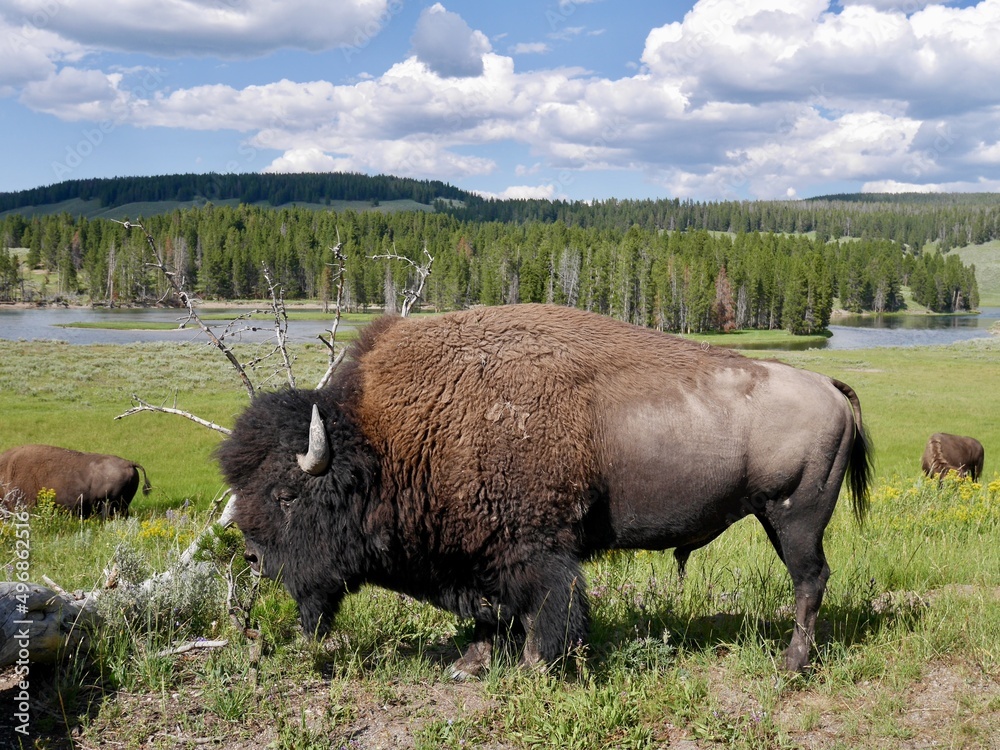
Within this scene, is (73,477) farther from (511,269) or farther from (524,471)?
(511,269)

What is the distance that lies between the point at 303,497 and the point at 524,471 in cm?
144

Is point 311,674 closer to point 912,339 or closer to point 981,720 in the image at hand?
point 981,720

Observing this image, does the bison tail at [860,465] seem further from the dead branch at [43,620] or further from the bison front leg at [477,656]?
the dead branch at [43,620]

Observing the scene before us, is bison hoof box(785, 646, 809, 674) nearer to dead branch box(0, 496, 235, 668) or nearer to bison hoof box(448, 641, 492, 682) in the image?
bison hoof box(448, 641, 492, 682)

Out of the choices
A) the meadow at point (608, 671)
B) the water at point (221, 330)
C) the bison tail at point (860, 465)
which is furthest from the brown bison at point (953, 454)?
the water at point (221, 330)

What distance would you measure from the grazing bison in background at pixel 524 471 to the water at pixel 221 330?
54.8 meters

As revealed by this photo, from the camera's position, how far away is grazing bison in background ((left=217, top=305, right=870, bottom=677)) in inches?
180

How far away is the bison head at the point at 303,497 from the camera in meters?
4.69

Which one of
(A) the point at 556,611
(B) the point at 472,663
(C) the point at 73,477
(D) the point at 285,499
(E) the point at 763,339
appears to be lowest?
(E) the point at 763,339

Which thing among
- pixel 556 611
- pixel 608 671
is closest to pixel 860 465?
pixel 608 671

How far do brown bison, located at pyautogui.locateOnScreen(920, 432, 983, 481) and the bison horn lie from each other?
1704 centimetres

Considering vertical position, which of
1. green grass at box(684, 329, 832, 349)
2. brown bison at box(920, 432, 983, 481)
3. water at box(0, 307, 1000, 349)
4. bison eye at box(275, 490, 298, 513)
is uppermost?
bison eye at box(275, 490, 298, 513)

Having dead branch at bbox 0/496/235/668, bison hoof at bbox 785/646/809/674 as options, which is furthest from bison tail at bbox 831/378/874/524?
dead branch at bbox 0/496/235/668

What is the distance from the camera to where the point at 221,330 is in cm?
6625
